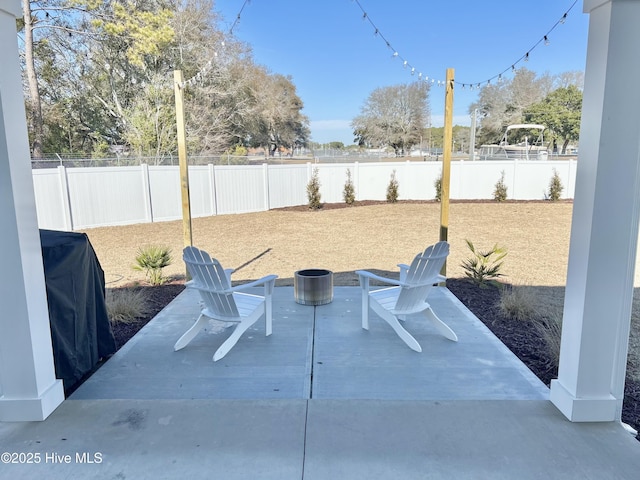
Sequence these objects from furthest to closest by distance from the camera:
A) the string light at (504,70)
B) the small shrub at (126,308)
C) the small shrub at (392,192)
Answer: the small shrub at (392,192) → the string light at (504,70) → the small shrub at (126,308)

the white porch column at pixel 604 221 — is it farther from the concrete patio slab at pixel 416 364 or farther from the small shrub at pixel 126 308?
the small shrub at pixel 126 308

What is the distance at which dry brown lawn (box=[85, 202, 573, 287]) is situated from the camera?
22.0 ft

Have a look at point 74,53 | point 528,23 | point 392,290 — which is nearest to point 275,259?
point 392,290

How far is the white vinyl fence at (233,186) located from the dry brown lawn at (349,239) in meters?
0.57

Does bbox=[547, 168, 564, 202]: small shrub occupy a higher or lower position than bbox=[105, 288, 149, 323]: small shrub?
higher

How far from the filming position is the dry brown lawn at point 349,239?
6707mm

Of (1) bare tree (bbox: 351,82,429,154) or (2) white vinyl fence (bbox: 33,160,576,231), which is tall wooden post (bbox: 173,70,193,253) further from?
(1) bare tree (bbox: 351,82,429,154)

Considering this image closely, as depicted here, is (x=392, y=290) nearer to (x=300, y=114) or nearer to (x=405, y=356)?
(x=405, y=356)

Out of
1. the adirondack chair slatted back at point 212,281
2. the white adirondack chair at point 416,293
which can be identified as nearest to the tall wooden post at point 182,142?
the adirondack chair slatted back at point 212,281

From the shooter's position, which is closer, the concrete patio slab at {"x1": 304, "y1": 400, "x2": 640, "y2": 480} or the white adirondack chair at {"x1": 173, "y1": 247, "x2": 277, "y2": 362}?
the concrete patio slab at {"x1": 304, "y1": 400, "x2": 640, "y2": 480}

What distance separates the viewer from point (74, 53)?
1742cm

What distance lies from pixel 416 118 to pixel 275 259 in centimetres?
4070

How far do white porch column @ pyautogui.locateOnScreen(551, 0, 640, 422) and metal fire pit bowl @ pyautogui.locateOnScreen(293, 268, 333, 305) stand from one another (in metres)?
2.54

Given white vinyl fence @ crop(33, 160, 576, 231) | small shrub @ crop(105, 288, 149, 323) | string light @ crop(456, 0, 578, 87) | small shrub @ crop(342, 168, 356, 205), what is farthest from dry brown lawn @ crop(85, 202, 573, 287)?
string light @ crop(456, 0, 578, 87)
